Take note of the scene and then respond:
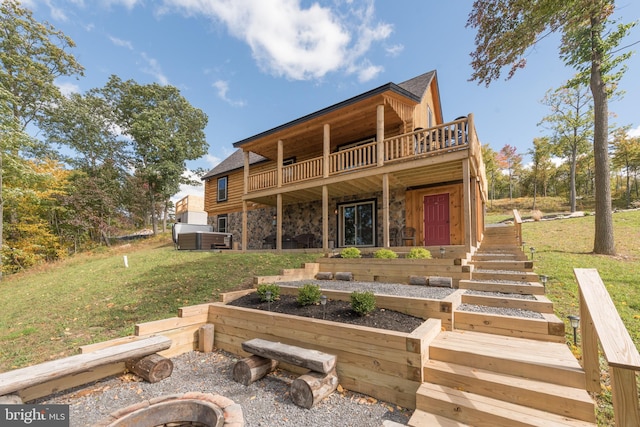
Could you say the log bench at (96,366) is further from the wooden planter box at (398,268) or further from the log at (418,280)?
the log at (418,280)

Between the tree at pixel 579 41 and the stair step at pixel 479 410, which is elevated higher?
the tree at pixel 579 41

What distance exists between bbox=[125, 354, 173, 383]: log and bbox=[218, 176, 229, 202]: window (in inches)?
556

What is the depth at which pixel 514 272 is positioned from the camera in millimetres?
5301

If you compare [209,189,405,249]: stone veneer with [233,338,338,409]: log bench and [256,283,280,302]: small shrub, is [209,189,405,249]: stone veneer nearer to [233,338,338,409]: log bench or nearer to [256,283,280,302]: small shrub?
[256,283,280,302]: small shrub

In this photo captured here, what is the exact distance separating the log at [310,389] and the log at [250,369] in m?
0.70

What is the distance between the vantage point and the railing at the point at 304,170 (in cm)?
1041

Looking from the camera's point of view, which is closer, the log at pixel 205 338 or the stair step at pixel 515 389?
the stair step at pixel 515 389

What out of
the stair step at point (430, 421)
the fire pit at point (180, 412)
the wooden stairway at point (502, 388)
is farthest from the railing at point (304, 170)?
the stair step at point (430, 421)

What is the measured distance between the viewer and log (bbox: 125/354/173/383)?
134 inches

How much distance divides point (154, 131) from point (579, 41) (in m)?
26.2

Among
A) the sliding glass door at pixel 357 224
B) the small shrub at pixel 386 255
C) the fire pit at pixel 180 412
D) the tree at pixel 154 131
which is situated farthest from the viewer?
the tree at pixel 154 131

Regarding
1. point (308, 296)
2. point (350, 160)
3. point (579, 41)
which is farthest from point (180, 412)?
point (579, 41)

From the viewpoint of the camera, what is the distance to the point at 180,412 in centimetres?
265

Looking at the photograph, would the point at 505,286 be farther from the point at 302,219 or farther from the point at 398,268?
the point at 302,219
